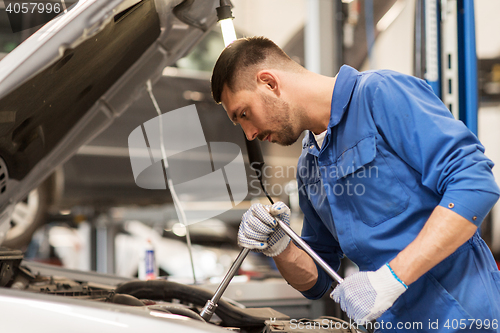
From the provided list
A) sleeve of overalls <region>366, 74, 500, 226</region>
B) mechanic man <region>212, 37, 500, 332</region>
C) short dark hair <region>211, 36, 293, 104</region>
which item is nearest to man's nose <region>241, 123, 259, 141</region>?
mechanic man <region>212, 37, 500, 332</region>

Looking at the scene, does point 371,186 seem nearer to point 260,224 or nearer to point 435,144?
point 435,144

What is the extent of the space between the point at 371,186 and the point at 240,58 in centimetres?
49

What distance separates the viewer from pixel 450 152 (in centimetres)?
80

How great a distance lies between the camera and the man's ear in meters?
1.06

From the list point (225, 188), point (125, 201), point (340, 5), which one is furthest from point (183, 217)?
point (125, 201)

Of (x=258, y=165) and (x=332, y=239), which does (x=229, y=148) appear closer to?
(x=258, y=165)

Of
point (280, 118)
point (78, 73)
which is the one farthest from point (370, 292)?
point (78, 73)

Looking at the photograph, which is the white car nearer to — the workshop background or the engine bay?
the engine bay

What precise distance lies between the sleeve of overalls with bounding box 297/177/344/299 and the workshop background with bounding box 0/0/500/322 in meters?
0.49

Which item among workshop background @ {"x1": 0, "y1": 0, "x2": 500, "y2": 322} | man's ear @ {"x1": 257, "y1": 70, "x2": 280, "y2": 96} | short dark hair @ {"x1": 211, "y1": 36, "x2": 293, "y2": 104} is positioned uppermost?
short dark hair @ {"x1": 211, "y1": 36, "x2": 293, "y2": 104}

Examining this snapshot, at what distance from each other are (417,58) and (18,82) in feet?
5.31

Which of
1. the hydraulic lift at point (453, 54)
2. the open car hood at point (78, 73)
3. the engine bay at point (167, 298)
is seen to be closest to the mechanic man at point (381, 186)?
the engine bay at point (167, 298)

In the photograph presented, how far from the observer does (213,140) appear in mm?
1993

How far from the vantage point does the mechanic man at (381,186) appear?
792 millimetres
